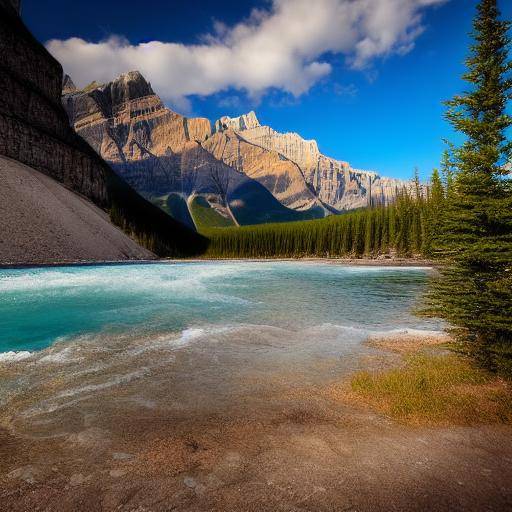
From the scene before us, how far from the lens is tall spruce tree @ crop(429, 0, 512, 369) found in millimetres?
9297

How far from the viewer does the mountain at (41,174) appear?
2721 inches

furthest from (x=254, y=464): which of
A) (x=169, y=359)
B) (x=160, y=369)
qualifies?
(x=169, y=359)

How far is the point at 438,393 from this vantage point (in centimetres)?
862

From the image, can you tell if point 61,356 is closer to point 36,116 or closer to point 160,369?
point 160,369

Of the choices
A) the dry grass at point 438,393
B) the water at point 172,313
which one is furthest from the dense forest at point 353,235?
the dry grass at point 438,393

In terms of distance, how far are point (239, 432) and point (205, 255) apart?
545 feet

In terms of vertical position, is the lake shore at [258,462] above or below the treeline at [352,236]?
below

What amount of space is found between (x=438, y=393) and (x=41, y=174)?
109 metres

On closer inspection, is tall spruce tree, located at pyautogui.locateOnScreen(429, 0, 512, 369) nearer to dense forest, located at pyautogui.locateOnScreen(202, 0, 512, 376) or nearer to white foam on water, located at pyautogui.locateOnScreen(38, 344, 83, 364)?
dense forest, located at pyautogui.locateOnScreen(202, 0, 512, 376)

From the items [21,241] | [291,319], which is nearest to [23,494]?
[291,319]

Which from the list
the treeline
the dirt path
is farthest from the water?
the treeline

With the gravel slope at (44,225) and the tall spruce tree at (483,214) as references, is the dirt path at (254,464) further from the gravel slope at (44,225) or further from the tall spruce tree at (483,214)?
the gravel slope at (44,225)

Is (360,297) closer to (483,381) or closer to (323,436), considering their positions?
(483,381)

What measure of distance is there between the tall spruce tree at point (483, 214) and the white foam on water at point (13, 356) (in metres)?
14.9
